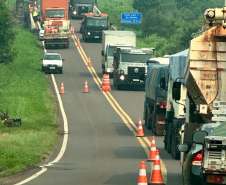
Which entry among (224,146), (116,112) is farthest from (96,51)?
(224,146)

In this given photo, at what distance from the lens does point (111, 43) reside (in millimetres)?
56312

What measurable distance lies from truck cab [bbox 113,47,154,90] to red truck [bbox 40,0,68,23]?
2622 cm

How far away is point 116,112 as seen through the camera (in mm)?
38781

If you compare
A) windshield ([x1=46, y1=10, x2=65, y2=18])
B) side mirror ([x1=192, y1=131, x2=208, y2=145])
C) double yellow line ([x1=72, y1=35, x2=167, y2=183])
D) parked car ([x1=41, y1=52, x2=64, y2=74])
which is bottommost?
double yellow line ([x1=72, y1=35, x2=167, y2=183])

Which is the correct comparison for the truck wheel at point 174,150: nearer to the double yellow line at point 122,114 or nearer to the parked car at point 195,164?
the double yellow line at point 122,114

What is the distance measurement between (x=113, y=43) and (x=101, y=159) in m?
33.2

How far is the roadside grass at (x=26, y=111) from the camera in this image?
75.8 feet

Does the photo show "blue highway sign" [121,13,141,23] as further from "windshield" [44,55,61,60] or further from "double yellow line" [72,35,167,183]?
"windshield" [44,55,61,60]

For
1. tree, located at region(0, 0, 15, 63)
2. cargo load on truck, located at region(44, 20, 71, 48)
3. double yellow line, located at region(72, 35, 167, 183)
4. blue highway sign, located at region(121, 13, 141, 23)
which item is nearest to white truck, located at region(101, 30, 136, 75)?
double yellow line, located at region(72, 35, 167, 183)

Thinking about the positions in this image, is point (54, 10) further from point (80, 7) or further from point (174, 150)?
point (174, 150)

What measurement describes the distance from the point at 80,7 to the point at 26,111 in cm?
5297

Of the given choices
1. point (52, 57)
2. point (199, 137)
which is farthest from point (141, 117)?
point (199, 137)

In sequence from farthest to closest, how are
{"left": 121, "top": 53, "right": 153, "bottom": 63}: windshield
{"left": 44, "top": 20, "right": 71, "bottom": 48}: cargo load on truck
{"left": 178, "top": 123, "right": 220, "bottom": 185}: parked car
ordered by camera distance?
1. {"left": 44, "top": 20, "right": 71, "bottom": 48}: cargo load on truck
2. {"left": 121, "top": 53, "right": 153, "bottom": 63}: windshield
3. {"left": 178, "top": 123, "right": 220, "bottom": 185}: parked car

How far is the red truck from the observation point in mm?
73125
